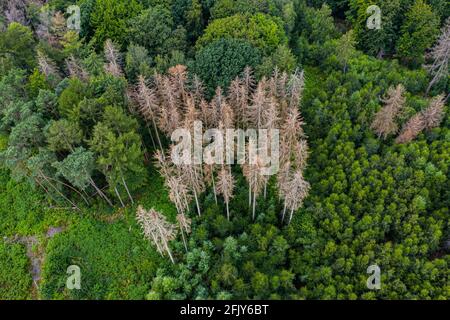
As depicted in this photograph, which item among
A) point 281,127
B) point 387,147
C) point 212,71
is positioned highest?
point 212,71

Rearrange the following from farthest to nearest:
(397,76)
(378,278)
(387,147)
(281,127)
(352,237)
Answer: (397,76) → (387,147) → (281,127) → (352,237) → (378,278)

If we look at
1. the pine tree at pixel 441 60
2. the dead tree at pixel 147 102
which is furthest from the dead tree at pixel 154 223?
the pine tree at pixel 441 60

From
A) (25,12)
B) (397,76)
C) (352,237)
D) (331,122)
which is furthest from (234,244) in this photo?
(25,12)

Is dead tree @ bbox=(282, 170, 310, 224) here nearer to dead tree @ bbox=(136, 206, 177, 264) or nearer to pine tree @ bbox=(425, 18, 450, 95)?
dead tree @ bbox=(136, 206, 177, 264)

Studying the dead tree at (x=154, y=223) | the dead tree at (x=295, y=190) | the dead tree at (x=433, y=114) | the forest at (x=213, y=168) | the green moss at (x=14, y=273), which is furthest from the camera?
the dead tree at (x=433, y=114)

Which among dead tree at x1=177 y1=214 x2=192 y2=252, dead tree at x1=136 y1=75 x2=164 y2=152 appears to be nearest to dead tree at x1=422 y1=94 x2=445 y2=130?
dead tree at x1=177 y1=214 x2=192 y2=252

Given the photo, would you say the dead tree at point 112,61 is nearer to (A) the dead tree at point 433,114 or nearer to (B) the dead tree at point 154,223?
(B) the dead tree at point 154,223

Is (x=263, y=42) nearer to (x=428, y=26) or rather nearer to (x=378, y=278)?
(x=428, y=26)

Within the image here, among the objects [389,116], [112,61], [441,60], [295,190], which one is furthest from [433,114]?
[112,61]
